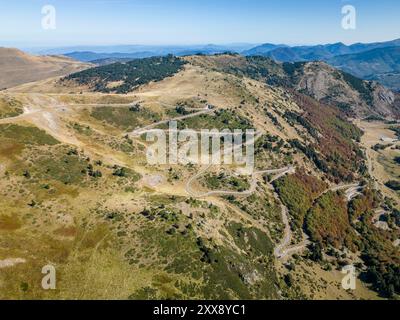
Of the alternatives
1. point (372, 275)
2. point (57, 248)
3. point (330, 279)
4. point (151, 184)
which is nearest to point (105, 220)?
point (57, 248)

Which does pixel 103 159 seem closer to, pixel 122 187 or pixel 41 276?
pixel 122 187

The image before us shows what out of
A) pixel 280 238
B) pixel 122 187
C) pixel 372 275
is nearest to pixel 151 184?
pixel 122 187

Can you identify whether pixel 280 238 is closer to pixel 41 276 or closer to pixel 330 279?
pixel 330 279

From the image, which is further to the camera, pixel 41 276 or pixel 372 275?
pixel 372 275

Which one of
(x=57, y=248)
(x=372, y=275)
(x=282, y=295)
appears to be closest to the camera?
(x=57, y=248)

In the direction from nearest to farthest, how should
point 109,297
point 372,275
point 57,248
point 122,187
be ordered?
point 109,297 < point 57,248 < point 122,187 < point 372,275
